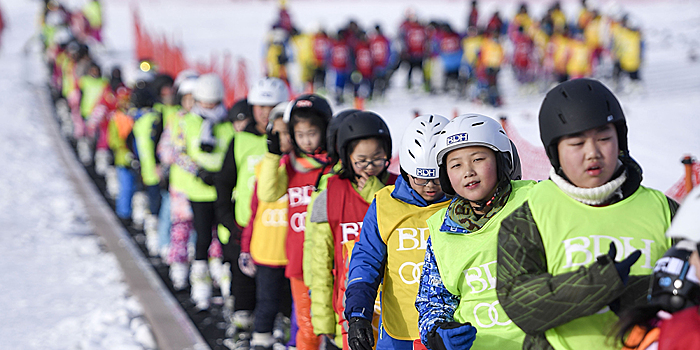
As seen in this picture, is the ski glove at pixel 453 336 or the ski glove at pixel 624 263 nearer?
the ski glove at pixel 624 263

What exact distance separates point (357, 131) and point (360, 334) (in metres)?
1.32

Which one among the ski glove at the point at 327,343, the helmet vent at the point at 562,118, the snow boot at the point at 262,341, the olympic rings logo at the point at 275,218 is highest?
the helmet vent at the point at 562,118

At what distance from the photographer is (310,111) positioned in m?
5.18

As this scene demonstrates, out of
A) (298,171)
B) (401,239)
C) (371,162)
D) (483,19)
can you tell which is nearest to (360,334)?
(401,239)

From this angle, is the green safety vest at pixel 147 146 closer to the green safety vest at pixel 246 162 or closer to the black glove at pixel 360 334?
the green safety vest at pixel 246 162

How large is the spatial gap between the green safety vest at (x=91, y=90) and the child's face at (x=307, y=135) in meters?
9.95

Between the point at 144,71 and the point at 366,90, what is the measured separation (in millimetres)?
9456

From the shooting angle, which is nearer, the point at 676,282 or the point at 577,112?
the point at 676,282

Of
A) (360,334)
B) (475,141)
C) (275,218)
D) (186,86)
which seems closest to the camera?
(475,141)

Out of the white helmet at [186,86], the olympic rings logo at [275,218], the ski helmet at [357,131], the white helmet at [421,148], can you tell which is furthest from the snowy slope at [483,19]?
the white helmet at [421,148]

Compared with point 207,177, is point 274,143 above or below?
above

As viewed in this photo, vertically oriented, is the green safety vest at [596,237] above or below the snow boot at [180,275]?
above

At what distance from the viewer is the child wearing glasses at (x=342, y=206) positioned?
4.30m

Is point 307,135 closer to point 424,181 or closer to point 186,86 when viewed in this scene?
point 424,181
